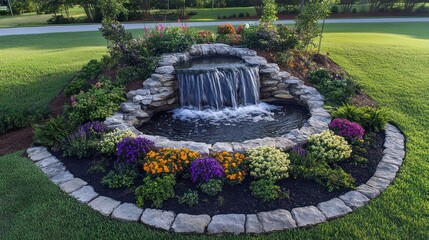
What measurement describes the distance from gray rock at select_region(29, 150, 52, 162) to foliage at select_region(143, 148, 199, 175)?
2.08 meters

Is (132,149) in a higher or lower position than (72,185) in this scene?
higher

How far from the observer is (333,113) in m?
6.99

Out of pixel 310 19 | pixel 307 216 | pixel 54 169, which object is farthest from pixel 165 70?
pixel 307 216

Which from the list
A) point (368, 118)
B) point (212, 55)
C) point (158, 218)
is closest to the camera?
point (158, 218)

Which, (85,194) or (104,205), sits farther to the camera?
(85,194)

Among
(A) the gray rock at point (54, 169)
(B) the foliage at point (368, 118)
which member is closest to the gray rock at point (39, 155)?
(A) the gray rock at point (54, 169)

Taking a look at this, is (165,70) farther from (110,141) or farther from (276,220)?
(276,220)

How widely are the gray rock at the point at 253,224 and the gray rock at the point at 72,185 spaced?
2.68 m

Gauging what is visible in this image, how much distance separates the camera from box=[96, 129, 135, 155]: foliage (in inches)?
221

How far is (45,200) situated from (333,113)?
5871 mm

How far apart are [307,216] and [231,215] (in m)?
1.03

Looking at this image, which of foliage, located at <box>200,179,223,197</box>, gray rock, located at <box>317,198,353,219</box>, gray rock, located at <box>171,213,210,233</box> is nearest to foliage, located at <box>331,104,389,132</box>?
gray rock, located at <box>317,198,353,219</box>

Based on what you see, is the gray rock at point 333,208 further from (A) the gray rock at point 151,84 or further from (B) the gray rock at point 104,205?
(A) the gray rock at point 151,84

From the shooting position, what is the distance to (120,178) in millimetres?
4910
